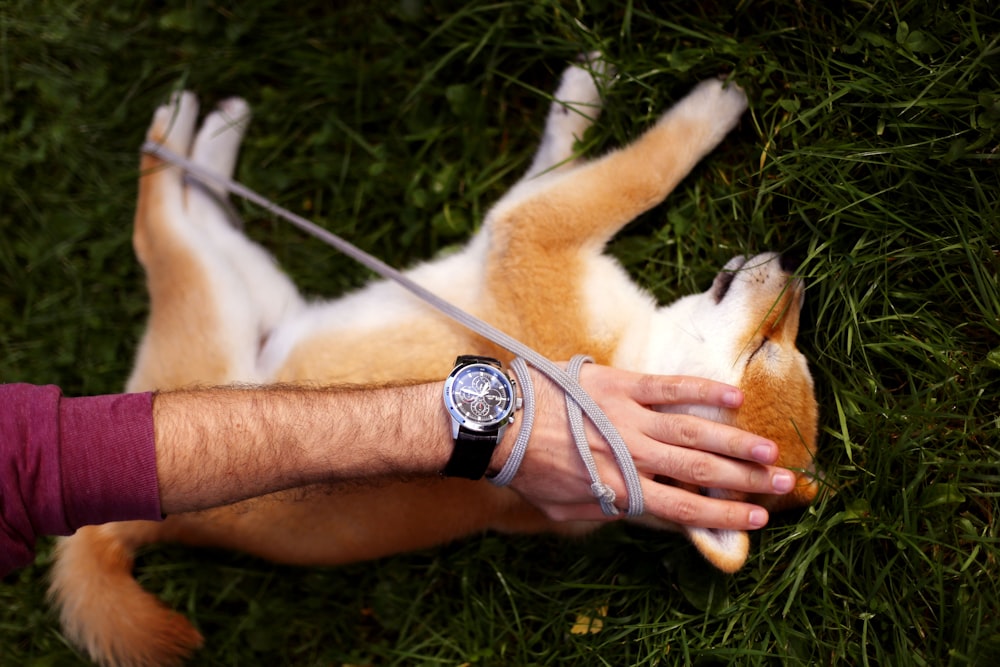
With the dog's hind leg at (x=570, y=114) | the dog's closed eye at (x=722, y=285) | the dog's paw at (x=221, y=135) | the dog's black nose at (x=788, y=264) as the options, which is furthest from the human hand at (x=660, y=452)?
the dog's paw at (x=221, y=135)

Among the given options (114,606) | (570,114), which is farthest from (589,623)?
(570,114)

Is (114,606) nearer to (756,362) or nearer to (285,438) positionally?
(285,438)

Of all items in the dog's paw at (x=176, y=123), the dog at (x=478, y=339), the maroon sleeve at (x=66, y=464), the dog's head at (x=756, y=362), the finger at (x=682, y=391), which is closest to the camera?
the maroon sleeve at (x=66, y=464)

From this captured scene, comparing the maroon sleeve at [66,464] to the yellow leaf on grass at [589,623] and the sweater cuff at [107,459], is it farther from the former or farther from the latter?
the yellow leaf on grass at [589,623]

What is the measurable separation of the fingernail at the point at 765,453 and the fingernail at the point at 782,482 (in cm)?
8

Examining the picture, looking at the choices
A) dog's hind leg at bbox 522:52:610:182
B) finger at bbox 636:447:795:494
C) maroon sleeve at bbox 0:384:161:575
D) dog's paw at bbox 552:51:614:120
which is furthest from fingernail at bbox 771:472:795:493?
maroon sleeve at bbox 0:384:161:575

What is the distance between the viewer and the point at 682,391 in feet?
7.39

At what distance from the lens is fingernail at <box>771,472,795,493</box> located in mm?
2170

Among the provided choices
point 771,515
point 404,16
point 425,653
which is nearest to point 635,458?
point 771,515

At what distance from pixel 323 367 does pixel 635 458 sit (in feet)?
3.95

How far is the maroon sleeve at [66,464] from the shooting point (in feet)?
6.24

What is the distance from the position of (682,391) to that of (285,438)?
124cm

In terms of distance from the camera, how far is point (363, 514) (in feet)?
8.29

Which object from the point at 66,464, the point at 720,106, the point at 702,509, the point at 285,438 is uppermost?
the point at 720,106
